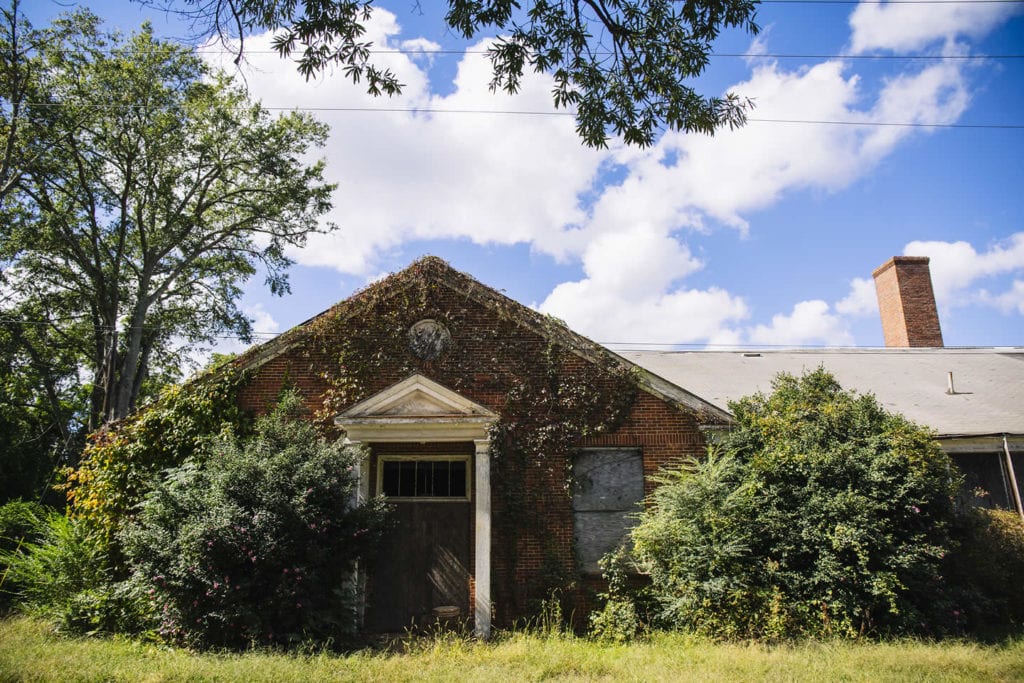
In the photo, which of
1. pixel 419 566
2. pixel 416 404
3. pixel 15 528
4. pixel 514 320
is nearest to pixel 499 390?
pixel 514 320

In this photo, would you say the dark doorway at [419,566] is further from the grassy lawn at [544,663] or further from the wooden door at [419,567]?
the grassy lawn at [544,663]

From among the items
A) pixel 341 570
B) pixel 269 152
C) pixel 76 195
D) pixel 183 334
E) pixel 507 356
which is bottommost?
pixel 341 570

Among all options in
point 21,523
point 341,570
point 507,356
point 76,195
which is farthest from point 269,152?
point 341,570

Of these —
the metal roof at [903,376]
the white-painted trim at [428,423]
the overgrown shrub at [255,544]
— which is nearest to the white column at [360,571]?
the white-painted trim at [428,423]

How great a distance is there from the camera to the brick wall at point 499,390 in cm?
1003

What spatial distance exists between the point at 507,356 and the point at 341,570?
4102mm

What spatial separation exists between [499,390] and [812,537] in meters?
4.96

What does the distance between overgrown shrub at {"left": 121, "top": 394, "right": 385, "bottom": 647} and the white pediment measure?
0.86 m

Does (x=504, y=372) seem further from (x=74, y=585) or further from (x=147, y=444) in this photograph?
(x=74, y=585)

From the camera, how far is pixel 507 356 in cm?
1096

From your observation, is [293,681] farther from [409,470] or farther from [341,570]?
[409,470]

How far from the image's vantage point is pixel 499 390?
1081cm

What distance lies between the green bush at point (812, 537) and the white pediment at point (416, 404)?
315 cm

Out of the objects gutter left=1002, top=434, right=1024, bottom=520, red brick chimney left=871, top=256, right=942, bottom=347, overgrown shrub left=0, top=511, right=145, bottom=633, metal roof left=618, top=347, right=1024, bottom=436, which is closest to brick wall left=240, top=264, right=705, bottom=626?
overgrown shrub left=0, top=511, right=145, bottom=633
